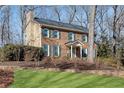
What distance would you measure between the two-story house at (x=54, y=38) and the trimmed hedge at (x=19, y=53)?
4.98 m

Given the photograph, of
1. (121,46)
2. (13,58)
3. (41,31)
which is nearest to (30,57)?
(13,58)

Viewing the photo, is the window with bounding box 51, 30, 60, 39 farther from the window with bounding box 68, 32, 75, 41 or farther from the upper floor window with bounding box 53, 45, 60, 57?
the window with bounding box 68, 32, 75, 41

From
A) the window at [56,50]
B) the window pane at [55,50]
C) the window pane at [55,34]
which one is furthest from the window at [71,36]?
the window pane at [55,50]

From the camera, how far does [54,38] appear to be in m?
36.1

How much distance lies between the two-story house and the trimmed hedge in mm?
4977

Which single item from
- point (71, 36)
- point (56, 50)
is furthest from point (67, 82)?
point (71, 36)

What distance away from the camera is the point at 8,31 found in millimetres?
44219

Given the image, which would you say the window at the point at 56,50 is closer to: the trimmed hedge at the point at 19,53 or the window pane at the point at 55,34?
the window pane at the point at 55,34

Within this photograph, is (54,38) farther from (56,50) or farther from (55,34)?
(56,50)

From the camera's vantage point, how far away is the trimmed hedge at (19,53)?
2579 cm

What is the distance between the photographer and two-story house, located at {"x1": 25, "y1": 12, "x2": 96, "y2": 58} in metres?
34.3

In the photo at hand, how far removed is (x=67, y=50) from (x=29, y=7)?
8.76 metres

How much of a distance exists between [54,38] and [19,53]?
31.3 ft
